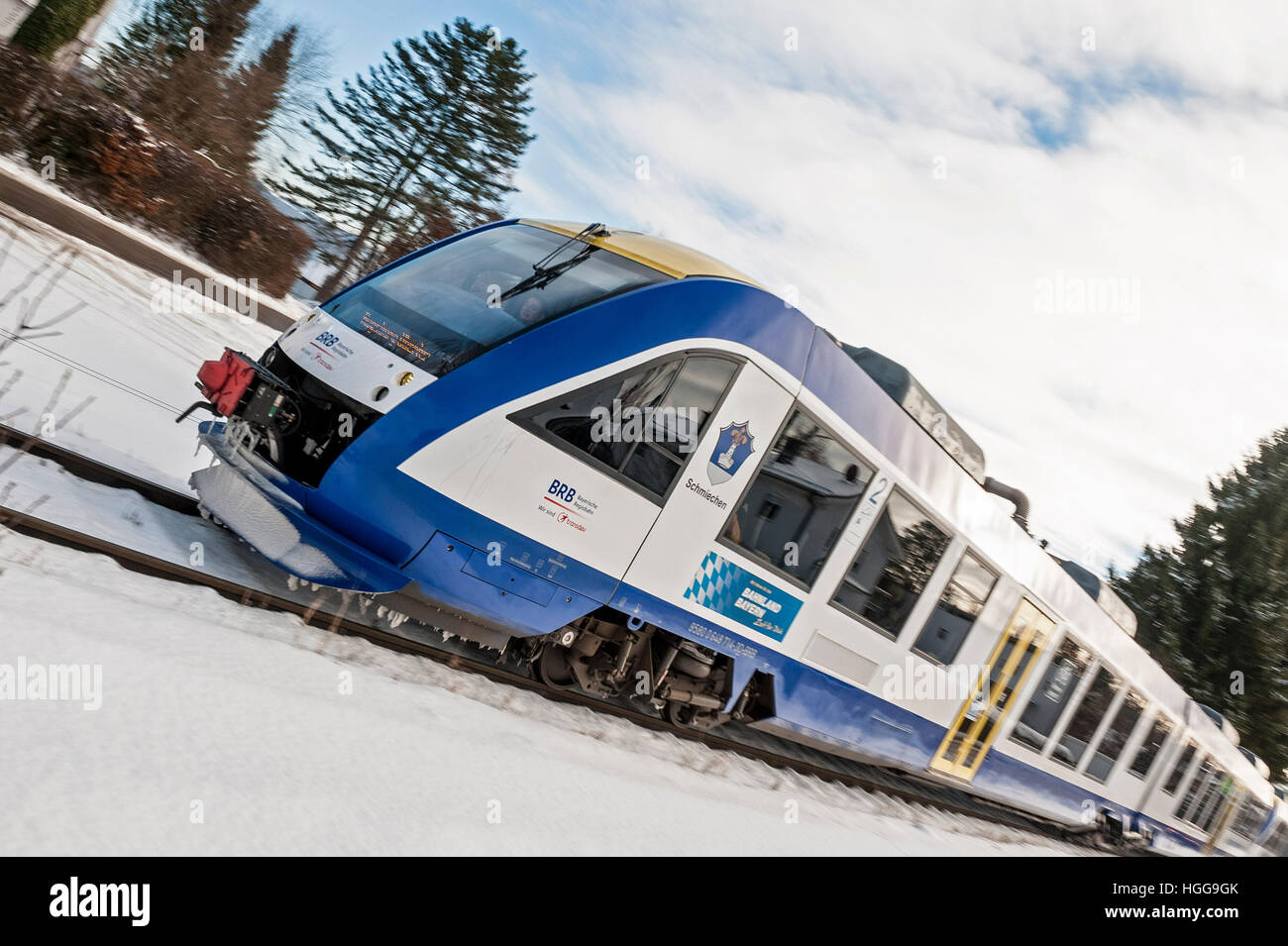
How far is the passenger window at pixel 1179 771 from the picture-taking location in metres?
13.1

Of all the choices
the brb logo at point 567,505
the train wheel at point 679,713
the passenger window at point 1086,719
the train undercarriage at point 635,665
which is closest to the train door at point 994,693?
the passenger window at point 1086,719

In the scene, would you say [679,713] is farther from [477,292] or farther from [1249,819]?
[1249,819]

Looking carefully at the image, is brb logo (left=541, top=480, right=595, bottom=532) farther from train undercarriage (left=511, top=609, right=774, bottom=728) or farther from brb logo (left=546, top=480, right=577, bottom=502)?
train undercarriage (left=511, top=609, right=774, bottom=728)

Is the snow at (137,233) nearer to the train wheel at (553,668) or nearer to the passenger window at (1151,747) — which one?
the train wheel at (553,668)

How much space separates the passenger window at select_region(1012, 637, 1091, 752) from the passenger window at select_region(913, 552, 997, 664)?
1924 mm

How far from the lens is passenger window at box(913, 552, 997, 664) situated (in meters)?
8.59

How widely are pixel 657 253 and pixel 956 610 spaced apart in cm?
446

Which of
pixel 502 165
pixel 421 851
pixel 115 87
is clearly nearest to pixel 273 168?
pixel 502 165

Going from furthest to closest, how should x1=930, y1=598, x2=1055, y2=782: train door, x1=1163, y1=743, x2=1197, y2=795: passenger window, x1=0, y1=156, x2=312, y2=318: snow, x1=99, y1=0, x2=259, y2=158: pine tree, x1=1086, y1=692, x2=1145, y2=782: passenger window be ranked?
1. x1=99, y1=0, x2=259, y2=158: pine tree
2. x1=0, y1=156, x2=312, y2=318: snow
3. x1=1163, y1=743, x2=1197, y2=795: passenger window
4. x1=1086, y1=692, x2=1145, y2=782: passenger window
5. x1=930, y1=598, x2=1055, y2=782: train door

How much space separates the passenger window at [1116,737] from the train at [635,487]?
10.0ft

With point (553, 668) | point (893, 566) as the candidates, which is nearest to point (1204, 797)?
point (893, 566)

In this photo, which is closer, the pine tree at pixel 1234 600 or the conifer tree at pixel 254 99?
the pine tree at pixel 1234 600

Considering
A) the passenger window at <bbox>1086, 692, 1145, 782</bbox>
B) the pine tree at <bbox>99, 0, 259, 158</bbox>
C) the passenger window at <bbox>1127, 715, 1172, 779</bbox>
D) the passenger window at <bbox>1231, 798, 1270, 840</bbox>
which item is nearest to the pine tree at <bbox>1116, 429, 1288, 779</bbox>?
the passenger window at <bbox>1231, 798, 1270, 840</bbox>
